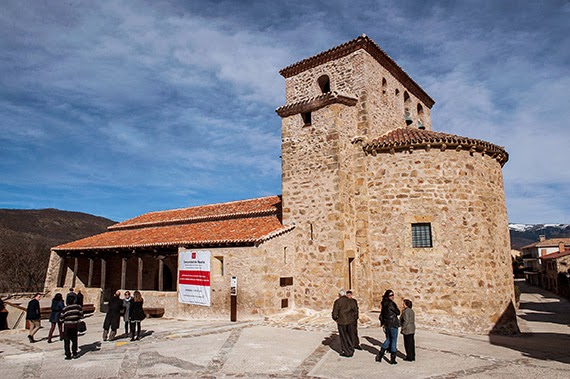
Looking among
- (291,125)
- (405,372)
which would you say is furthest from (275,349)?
(291,125)

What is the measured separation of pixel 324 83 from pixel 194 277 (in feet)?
32.3

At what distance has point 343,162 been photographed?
48.1ft

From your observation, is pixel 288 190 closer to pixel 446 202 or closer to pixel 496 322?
pixel 446 202

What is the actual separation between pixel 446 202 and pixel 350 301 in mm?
6249

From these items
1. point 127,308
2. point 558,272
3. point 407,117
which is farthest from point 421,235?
point 558,272

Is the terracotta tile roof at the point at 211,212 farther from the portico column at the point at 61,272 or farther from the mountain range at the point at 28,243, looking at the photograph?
the mountain range at the point at 28,243

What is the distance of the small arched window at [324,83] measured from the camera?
1712 cm

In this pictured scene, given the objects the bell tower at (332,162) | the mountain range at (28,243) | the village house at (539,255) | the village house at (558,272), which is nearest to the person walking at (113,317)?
the bell tower at (332,162)

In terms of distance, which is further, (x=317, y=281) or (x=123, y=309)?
(x=317, y=281)

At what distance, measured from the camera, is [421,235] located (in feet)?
44.3

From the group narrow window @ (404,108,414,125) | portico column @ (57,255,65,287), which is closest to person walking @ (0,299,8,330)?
portico column @ (57,255,65,287)

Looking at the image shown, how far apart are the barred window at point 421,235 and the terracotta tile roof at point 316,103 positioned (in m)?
5.32

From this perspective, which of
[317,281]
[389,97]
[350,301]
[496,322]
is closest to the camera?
[350,301]

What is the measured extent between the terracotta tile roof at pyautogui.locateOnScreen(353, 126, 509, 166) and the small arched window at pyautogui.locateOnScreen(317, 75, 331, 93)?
140 inches
